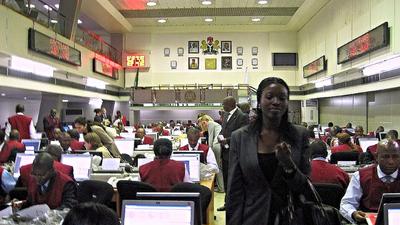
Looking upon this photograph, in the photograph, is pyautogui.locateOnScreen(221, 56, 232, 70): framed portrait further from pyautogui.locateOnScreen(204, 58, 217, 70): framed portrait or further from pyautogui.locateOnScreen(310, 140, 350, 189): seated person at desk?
pyautogui.locateOnScreen(310, 140, 350, 189): seated person at desk

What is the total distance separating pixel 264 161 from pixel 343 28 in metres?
15.7

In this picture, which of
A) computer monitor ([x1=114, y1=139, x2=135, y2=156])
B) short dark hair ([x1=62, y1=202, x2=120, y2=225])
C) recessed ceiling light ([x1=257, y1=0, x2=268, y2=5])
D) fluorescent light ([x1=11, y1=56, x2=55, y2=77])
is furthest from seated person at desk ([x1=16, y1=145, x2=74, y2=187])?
recessed ceiling light ([x1=257, y1=0, x2=268, y2=5])

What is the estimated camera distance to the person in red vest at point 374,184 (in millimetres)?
3521

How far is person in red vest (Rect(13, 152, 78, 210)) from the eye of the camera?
3.95 m

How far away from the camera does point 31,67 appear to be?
44.1 ft

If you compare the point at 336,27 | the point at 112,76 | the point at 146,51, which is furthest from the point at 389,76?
the point at 146,51

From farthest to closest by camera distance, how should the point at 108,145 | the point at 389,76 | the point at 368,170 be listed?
1. the point at 389,76
2. the point at 108,145
3. the point at 368,170

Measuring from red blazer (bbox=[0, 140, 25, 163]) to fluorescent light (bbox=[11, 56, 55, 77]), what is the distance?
14.4 feet

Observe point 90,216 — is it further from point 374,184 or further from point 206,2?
point 206,2

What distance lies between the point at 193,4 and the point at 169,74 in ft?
22.2

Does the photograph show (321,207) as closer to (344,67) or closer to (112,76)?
(344,67)

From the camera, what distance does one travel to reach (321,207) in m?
1.98

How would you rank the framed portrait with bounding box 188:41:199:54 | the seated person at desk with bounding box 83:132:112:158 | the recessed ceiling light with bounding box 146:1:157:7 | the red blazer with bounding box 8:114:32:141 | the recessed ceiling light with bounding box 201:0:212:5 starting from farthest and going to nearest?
the framed portrait with bounding box 188:41:199:54 < the recessed ceiling light with bounding box 146:1:157:7 < the recessed ceiling light with bounding box 201:0:212:5 < the red blazer with bounding box 8:114:32:141 < the seated person at desk with bounding box 83:132:112:158

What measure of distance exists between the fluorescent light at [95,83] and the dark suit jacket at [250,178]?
703 inches
